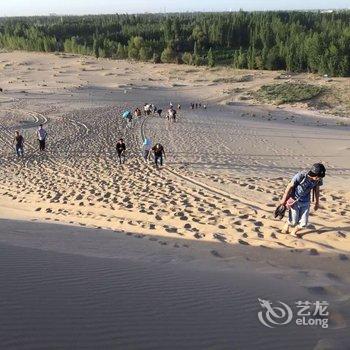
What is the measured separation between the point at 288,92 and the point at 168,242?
37592mm

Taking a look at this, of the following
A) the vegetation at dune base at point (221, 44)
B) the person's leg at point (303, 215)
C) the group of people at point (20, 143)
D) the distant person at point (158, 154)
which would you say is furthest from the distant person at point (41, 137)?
the vegetation at dune base at point (221, 44)

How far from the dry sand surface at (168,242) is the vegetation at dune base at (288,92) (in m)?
16.4

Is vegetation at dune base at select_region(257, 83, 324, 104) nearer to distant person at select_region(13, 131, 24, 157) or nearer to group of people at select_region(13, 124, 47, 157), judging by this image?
group of people at select_region(13, 124, 47, 157)

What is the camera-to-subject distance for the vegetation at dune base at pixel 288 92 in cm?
4088

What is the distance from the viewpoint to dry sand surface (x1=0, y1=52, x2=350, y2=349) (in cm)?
441

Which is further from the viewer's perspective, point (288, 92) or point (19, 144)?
point (288, 92)

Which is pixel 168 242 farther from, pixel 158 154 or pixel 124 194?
→ pixel 158 154

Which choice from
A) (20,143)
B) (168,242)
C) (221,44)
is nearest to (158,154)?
(20,143)

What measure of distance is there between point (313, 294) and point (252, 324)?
1261mm

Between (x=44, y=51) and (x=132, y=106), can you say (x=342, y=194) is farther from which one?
(x=44, y=51)

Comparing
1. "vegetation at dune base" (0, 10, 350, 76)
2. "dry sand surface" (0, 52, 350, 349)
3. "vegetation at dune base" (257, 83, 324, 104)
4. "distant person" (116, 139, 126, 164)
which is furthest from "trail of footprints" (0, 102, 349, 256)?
"vegetation at dune base" (0, 10, 350, 76)

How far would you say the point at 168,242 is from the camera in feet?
26.1

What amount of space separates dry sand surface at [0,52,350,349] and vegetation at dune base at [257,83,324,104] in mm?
16444

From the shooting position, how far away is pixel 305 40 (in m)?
54.5
